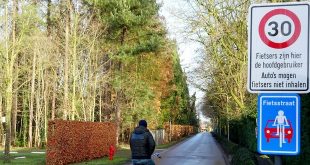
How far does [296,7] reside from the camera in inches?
147

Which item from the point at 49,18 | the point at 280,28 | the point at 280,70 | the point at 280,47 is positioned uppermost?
the point at 49,18

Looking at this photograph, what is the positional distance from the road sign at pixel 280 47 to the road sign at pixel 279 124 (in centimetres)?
9

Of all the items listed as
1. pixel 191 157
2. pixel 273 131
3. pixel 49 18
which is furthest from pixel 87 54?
pixel 273 131

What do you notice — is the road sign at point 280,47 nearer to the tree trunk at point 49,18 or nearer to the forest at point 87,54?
the forest at point 87,54

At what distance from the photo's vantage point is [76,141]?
25.2 meters

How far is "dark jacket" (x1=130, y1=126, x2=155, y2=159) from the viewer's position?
26.8ft

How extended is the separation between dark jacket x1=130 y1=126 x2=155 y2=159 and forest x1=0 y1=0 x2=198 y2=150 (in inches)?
658

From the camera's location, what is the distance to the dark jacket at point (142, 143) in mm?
8180

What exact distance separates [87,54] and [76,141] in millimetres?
14283

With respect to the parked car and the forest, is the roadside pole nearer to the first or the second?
the parked car

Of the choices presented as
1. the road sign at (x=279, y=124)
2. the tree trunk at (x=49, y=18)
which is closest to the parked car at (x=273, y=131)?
the road sign at (x=279, y=124)

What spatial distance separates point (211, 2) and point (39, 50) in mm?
28269

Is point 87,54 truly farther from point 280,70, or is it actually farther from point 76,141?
point 280,70

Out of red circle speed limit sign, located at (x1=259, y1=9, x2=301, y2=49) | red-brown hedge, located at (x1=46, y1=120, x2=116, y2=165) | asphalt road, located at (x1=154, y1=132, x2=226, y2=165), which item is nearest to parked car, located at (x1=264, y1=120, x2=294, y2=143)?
red circle speed limit sign, located at (x1=259, y1=9, x2=301, y2=49)
